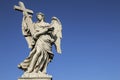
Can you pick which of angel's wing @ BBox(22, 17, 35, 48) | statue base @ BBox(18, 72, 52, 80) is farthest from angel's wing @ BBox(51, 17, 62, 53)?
statue base @ BBox(18, 72, 52, 80)

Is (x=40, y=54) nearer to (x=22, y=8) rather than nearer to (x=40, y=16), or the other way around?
(x=40, y=16)

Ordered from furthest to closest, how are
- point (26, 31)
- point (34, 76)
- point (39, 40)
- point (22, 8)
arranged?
point (22, 8) → point (26, 31) → point (39, 40) → point (34, 76)

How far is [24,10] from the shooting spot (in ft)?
53.2

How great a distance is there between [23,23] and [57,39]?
1792 millimetres

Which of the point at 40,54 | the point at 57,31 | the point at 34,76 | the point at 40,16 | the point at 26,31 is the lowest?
the point at 34,76

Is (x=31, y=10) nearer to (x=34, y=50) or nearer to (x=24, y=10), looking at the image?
(x=24, y=10)

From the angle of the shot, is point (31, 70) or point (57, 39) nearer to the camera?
point (31, 70)

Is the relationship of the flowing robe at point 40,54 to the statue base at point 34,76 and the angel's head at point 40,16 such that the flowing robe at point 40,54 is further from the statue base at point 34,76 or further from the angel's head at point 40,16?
the angel's head at point 40,16

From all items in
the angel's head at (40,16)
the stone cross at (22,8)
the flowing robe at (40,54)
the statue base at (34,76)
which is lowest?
the statue base at (34,76)

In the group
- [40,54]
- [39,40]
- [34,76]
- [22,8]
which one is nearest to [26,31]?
[39,40]

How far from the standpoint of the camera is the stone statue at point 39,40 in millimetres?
15203

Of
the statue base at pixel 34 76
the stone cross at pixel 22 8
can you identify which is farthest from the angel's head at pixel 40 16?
the statue base at pixel 34 76

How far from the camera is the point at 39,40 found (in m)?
15.4

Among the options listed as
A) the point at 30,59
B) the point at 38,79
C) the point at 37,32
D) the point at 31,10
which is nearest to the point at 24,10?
the point at 31,10
